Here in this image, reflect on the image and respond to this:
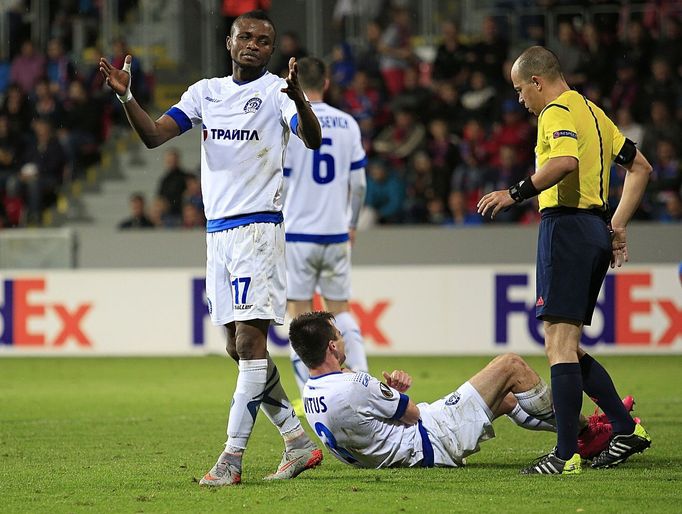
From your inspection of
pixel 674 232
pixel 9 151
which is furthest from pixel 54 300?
pixel 674 232

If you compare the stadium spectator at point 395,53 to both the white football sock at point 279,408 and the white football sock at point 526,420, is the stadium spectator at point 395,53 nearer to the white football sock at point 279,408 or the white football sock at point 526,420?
the white football sock at point 526,420

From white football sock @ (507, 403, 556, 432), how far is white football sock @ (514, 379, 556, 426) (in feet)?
0.18

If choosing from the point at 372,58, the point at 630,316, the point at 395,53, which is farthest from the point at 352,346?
the point at 395,53

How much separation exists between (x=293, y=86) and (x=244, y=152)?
1.96ft

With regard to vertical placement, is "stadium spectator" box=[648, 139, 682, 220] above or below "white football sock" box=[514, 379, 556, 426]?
above

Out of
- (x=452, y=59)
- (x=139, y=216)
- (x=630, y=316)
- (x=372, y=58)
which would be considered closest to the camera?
(x=630, y=316)

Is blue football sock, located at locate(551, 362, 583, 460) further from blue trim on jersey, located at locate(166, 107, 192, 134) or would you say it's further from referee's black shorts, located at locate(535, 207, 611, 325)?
blue trim on jersey, located at locate(166, 107, 192, 134)

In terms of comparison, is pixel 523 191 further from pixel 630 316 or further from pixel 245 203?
pixel 630 316

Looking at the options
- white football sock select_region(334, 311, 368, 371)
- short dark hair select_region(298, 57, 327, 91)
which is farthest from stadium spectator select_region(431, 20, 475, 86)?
white football sock select_region(334, 311, 368, 371)

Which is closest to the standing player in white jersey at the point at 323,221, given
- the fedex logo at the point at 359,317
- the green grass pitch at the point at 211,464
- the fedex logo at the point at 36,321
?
the green grass pitch at the point at 211,464

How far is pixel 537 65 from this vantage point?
6.25 meters

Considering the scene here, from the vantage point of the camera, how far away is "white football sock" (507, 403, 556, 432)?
6.66 metres

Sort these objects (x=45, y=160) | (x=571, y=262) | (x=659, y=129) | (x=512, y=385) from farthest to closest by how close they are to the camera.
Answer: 1. (x=45, y=160)
2. (x=659, y=129)
3. (x=512, y=385)
4. (x=571, y=262)

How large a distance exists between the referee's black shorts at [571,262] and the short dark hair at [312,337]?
1056 mm
